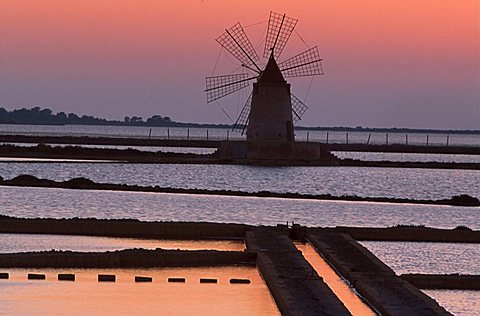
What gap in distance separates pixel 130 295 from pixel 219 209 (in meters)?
17.6

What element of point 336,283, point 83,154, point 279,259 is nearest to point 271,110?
point 83,154

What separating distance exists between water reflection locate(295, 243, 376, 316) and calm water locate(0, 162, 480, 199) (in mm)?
23769

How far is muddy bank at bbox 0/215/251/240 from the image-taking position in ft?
75.8

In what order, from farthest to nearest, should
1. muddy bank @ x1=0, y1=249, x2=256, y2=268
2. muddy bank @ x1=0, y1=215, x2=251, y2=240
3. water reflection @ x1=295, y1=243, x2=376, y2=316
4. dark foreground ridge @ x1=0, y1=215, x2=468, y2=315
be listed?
1. muddy bank @ x1=0, y1=215, x2=251, y2=240
2. muddy bank @ x1=0, y1=249, x2=256, y2=268
3. water reflection @ x1=295, y1=243, x2=376, y2=316
4. dark foreground ridge @ x1=0, y1=215, x2=468, y2=315

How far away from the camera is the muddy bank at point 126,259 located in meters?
17.2

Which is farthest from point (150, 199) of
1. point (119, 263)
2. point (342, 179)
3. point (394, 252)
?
point (342, 179)

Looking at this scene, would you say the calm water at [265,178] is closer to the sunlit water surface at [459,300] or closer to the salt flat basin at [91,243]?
the salt flat basin at [91,243]

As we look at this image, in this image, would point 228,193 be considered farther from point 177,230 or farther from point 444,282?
point 444,282

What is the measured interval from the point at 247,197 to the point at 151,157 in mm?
29973

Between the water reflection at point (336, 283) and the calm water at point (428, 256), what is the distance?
1.08 meters

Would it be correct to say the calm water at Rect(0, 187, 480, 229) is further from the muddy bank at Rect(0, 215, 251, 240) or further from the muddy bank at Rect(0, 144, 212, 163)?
the muddy bank at Rect(0, 144, 212, 163)

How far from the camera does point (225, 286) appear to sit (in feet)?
51.7

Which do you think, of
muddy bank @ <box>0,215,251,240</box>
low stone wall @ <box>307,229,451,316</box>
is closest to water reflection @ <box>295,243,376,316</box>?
low stone wall @ <box>307,229,451,316</box>

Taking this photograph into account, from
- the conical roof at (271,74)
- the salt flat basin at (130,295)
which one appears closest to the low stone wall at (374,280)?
the salt flat basin at (130,295)
